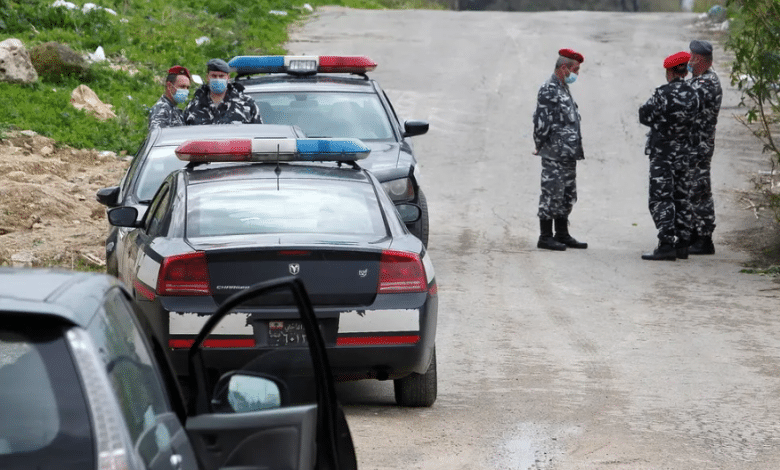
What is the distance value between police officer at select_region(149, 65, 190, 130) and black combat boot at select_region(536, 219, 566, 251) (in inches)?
146

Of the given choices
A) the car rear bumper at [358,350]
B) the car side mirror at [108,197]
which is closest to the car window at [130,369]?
the car rear bumper at [358,350]

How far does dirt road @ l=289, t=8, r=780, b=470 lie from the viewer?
7.05 metres

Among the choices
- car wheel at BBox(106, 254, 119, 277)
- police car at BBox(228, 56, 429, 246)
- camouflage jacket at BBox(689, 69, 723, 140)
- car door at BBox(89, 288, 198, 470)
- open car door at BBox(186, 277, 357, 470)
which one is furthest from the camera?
camouflage jacket at BBox(689, 69, 723, 140)

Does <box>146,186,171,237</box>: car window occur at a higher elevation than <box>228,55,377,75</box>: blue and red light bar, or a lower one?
higher

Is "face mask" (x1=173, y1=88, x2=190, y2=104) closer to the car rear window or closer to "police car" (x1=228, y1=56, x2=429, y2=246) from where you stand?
"police car" (x1=228, y1=56, x2=429, y2=246)

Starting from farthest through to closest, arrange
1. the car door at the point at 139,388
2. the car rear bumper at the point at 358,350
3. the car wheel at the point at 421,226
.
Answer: the car wheel at the point at 421,226, the car rear bumper at the point at 358,350, the car door at the point at 139,388

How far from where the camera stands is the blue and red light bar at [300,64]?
13391mm

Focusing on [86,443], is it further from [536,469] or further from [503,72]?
[503,72]

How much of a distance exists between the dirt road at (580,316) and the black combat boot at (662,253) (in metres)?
0.16

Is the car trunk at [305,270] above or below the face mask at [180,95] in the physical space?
above

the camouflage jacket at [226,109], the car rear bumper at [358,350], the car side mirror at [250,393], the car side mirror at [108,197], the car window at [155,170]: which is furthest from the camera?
the camouflage jacket at [226,109]

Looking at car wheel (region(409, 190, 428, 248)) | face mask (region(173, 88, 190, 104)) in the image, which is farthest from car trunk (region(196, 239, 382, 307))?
face mask (region(173, 88, 190, 104))

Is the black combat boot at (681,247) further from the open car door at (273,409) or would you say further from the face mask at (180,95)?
the open car door at (273,409)

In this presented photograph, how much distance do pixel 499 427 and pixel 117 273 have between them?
11.0 feet
